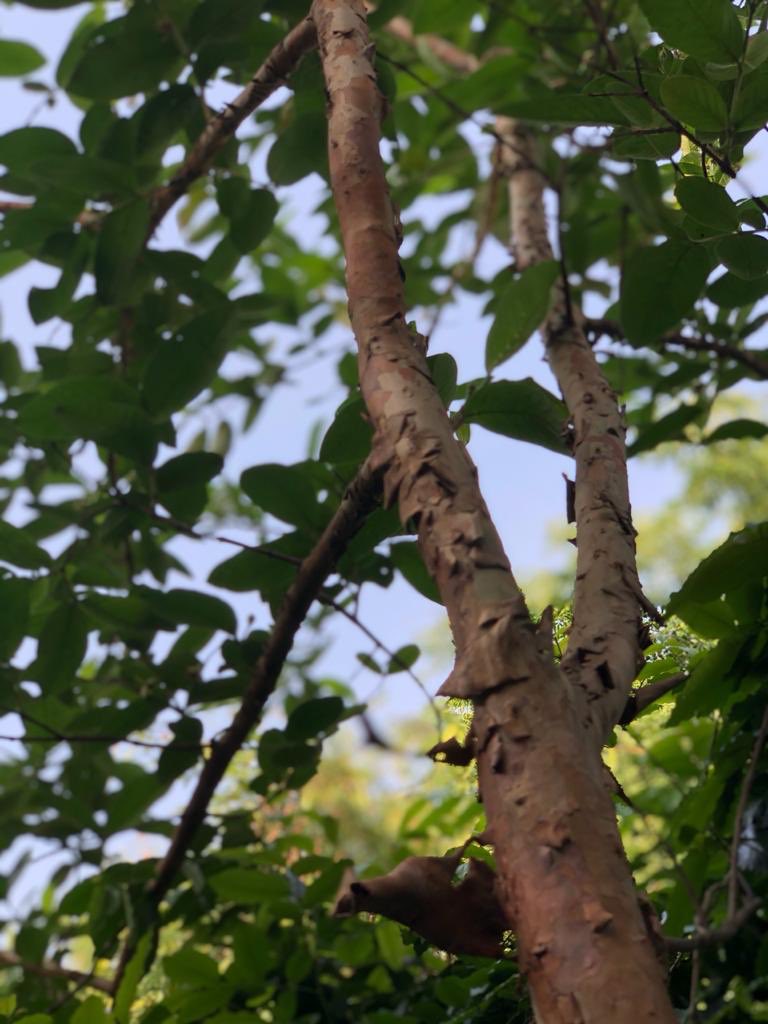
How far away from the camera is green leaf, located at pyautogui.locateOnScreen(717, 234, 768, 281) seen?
553 millimetres

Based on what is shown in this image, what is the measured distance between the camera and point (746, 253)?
56cm

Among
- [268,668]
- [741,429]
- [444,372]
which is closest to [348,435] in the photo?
[444,372]

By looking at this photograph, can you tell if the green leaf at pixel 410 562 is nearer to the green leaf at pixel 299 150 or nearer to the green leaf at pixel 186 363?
the green leaf at pixel 186 363

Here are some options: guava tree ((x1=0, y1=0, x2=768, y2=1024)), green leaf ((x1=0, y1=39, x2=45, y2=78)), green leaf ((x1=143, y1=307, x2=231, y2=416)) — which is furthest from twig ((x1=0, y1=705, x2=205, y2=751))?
green leaf ((x1=0, y1=39, x2=45, y2=78))

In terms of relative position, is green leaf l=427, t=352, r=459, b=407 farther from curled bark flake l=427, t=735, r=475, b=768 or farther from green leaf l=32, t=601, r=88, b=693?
green leaf l=32, t=601, r=88, b=693

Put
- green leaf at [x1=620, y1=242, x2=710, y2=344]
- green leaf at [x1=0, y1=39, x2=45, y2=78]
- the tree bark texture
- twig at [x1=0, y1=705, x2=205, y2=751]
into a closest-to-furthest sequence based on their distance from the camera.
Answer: the tree bark texture
green leaf at [x1=620, y1=242, x2=710, y2=344]
twig at [x1=0, y1=705, x2=205, y2=751]
green leaf at [x1=0, y1=39, x2=45, y2=78]

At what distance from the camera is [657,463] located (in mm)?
5070

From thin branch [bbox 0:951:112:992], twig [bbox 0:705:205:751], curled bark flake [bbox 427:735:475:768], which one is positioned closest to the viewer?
curled bark flake [bbox 427:735:475:768]

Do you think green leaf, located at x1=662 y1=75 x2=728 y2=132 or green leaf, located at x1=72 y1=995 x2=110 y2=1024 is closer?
green leaf, located at x1=662 y1=75 x2=728 y2=132

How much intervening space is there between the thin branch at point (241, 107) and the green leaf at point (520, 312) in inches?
9.1

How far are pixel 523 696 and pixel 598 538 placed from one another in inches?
6.3

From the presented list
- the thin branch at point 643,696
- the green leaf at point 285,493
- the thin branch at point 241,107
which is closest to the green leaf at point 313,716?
the green leaf at point 285,493

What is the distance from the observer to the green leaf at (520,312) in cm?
74

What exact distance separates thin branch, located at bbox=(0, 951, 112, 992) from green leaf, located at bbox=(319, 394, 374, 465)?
0.54m
